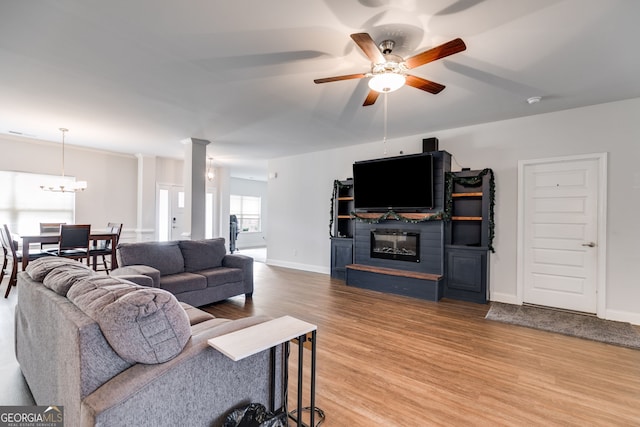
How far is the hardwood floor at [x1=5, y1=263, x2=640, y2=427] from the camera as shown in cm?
189

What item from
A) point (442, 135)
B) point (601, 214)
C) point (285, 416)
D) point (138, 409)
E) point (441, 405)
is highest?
point (442, 135)

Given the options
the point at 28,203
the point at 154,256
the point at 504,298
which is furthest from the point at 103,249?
the point at 504,298

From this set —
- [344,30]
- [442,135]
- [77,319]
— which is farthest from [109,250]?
[442,135]

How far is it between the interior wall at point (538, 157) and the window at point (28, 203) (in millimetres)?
5449

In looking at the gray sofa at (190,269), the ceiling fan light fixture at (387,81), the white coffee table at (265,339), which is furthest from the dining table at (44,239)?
the ceiling fan light fixture at (387,81)

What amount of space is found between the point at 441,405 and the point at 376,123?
370 cm

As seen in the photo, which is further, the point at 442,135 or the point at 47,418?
the point at 442,135

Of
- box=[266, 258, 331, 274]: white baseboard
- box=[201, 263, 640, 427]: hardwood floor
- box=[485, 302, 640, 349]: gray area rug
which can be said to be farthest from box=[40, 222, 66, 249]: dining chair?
box=[485, 302, 640, 349]: gray area rug

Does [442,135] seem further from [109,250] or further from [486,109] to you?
[109,250]

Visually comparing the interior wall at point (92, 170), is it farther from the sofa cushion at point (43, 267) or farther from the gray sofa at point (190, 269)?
the sofa cushion at point (43, 267)

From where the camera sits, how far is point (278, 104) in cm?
378

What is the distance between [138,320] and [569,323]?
443cm

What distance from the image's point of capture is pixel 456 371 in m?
2.38

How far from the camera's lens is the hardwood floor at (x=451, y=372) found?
189cm
